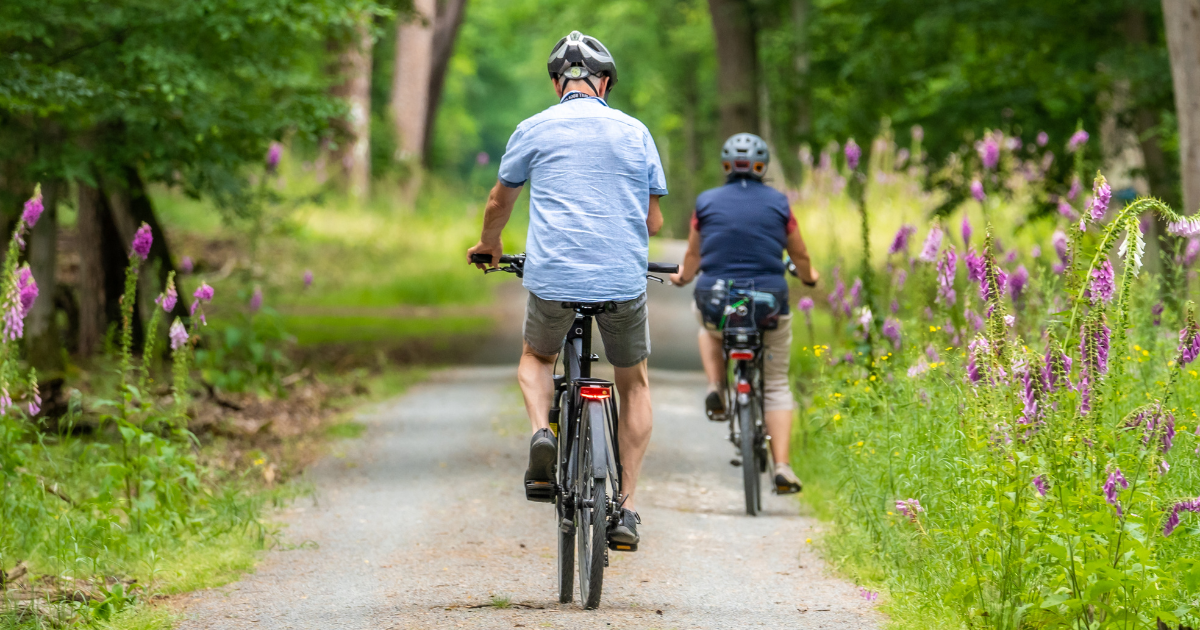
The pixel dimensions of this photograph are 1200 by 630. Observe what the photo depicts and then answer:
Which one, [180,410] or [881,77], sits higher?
[881,77]

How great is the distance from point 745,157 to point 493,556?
2.62 meters

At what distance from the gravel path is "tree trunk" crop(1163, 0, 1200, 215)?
144 inches

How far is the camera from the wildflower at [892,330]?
25.4ft

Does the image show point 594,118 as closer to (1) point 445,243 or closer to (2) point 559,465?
(2) point 559,465

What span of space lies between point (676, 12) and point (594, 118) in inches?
1431

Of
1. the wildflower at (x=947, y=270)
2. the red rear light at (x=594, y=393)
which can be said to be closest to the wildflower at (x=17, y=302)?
the red rear light at (x=594, y=393)

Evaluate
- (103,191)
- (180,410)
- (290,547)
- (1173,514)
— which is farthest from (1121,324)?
(103,191)

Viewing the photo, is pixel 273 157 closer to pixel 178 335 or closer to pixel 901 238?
pixel 178 335

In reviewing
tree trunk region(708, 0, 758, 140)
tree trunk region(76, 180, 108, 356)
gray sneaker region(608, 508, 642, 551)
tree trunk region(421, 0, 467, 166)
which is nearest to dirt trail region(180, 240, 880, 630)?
gray sneaker region(608, 508, 642, 551)

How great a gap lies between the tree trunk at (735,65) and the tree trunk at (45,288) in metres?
15.2

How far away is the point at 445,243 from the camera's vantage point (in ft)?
81.1

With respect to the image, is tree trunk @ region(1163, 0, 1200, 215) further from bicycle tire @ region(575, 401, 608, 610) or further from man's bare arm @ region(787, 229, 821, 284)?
bicycle tire @ region(575, 401, 608, 610)

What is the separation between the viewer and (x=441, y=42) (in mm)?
30359

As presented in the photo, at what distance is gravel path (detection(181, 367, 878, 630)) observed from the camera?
5098 millimetres
